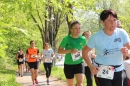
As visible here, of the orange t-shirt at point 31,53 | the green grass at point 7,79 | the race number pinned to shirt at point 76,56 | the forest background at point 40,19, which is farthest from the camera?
the orange t-shirt at point 31,53

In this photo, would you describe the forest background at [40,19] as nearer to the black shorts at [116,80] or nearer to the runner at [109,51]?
the runner at [109,51]

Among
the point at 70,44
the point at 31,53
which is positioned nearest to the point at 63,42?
the point at 70,44

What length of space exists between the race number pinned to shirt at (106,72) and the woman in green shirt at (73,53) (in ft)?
7.57

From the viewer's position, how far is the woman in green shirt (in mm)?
6801

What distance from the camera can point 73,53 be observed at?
6.74 m

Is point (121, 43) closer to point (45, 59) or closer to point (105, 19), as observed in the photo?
point (105, 19)

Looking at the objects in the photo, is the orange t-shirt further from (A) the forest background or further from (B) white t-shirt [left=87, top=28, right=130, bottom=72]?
(B) white t-shirt [left=87, top=28, right=130, bottom=72]

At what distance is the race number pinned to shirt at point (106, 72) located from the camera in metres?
4.36

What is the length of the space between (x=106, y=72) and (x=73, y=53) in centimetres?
243

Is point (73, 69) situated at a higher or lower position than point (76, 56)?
lower

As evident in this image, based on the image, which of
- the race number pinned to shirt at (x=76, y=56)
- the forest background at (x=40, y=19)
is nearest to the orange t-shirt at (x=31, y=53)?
the forest background at (x=40, y=19)

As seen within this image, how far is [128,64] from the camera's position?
5109mm

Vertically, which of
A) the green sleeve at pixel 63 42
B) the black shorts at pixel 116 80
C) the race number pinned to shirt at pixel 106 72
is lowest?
the black shorts at pixel 116 80

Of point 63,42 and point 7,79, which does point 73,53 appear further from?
point 7,79
